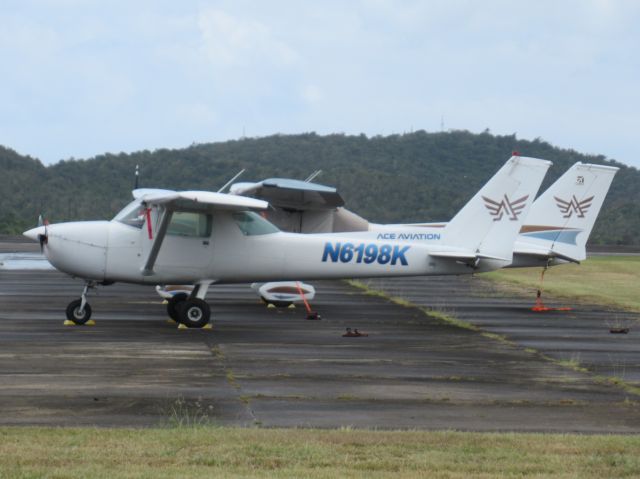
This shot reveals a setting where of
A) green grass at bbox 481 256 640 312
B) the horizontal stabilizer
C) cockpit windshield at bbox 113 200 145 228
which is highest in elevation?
the horizontal stabilizer

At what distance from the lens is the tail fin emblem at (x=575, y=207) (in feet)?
73.2

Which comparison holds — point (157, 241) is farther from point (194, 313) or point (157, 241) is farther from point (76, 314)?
point (76, 314)

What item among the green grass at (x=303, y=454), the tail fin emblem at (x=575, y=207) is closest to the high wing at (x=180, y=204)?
the green grass at (x=303, y=454)

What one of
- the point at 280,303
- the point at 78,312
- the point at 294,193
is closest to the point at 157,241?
the point at 78,312

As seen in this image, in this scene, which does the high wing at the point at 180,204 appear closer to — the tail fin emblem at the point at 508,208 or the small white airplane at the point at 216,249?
the small white airplane at the point at 216,249

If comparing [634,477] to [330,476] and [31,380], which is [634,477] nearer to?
[330,476]

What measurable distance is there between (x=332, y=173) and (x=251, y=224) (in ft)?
232

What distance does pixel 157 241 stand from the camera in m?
16.3

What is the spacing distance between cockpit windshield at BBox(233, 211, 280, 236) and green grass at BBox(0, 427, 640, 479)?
8.88 m

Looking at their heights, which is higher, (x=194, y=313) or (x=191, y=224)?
(x=191, y=224)

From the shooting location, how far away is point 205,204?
650 inches

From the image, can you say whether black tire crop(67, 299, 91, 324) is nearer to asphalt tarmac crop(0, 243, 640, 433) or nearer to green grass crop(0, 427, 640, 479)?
asphalt tarmac crop(0, 243, 640, 433)

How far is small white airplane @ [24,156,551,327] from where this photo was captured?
1634 cm

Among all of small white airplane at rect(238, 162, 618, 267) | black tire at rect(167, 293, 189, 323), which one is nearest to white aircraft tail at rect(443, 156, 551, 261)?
small white airplane at rect(238, 162, 618, 267)
